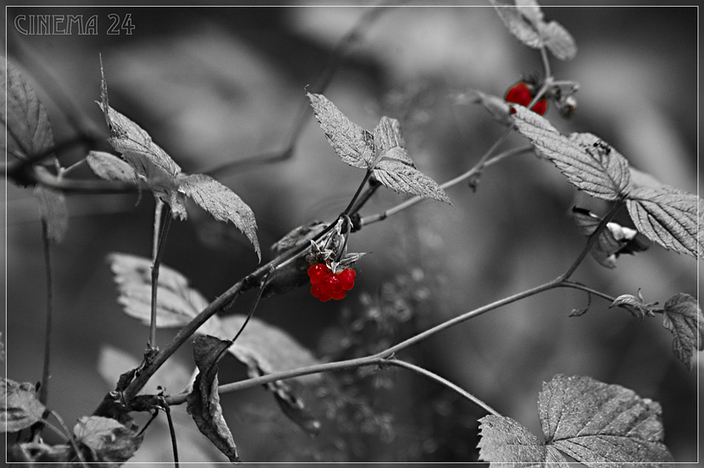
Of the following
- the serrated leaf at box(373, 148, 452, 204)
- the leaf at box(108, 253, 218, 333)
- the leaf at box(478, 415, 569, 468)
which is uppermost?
the serrated leaf at box(373, 148, 452, 204)

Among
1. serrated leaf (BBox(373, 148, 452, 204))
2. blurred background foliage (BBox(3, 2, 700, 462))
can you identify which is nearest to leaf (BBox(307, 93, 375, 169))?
serrated leaf (BBox(373, 148, 452, 204))

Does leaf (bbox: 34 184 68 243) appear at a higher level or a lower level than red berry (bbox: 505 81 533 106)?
lower

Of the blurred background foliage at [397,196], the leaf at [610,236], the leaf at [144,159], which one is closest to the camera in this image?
the leaf at [144,159]

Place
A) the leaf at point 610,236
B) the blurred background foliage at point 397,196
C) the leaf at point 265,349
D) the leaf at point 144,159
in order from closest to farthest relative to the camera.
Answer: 1. the leaf at point 144,159
2. the leaf at point 610,236
3. the leaf at point 265,349
4. the blurred background foliage at point 397,196

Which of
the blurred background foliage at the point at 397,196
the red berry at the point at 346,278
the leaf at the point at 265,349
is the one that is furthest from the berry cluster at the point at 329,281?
the blurred background foliage at the point at 397,196

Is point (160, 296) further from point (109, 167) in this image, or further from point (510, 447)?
point (510, 447)

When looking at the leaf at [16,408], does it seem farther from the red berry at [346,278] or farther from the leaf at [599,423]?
the leaf at [599,423]

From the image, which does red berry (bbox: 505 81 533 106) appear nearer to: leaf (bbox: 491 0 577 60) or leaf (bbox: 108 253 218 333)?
leaf (bbox: 491 0 577 60)

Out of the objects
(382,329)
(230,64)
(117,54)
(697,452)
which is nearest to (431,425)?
(382,329)
